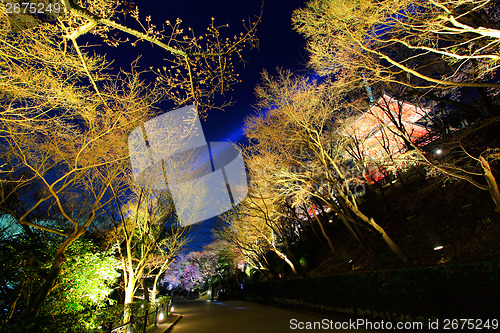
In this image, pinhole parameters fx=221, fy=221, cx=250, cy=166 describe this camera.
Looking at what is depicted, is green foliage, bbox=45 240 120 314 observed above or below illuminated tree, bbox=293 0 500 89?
below

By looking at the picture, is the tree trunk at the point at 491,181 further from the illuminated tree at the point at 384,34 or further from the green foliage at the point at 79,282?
the green foliage at the point at 79,282

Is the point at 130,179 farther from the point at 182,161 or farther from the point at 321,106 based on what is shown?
the point at 321,106

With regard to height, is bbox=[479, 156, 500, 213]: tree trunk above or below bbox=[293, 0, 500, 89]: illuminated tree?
below

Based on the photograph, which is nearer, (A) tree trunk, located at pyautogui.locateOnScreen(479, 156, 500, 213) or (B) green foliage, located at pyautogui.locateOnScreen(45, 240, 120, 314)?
(B) green foliage, located at pyautogui.locateOnScreen(45, 240, 120, 314)

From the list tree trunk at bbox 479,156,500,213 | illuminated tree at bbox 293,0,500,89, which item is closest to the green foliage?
illuminated tree at bbox 293,0,500,89

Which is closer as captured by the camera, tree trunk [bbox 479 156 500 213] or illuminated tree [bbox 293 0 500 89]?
illuminated tree [bbox 293 0 500 89]

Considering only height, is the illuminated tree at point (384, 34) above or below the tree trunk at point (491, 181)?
above

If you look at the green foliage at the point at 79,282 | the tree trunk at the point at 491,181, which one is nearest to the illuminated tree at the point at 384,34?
the tree trunk at the point at 491,181

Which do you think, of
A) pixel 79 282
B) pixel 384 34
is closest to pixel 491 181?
pixel 384 34

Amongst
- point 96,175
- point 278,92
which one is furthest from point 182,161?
point 278,92

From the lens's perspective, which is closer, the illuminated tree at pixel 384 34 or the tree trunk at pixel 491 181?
the illuminated tree at pixel 384 34

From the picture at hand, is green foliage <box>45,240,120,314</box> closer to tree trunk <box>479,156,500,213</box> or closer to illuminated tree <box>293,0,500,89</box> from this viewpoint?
illuminated tree <box>293,0,500,89</box>

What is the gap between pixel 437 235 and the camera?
35.2 feet

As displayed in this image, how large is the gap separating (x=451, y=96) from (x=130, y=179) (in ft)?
67.4
